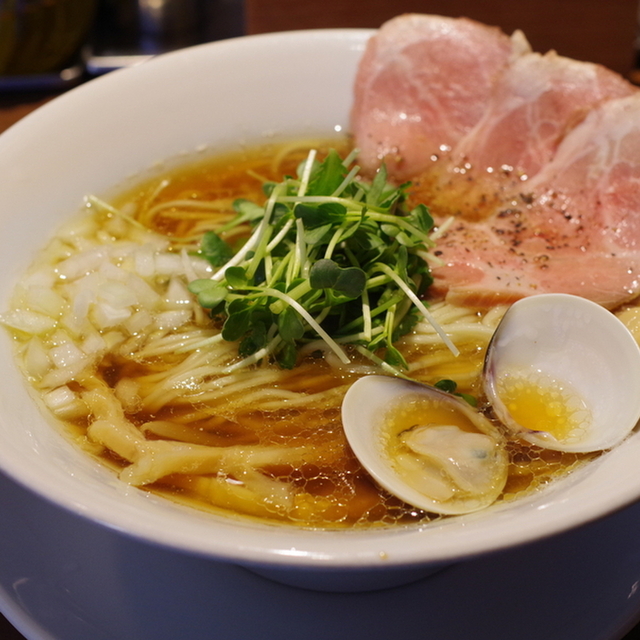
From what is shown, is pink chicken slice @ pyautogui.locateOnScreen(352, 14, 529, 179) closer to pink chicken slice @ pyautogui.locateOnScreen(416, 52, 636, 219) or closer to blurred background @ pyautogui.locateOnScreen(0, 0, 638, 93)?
pink chicken slice @ pyautogui.locateOnScreen(416, 52, 636, 219)

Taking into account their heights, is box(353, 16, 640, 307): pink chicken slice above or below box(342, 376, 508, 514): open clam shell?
above

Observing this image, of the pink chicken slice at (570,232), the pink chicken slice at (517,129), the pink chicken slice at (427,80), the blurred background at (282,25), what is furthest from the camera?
the blurred background at (282,25)

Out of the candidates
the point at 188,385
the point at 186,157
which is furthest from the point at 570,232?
the point at 186,157

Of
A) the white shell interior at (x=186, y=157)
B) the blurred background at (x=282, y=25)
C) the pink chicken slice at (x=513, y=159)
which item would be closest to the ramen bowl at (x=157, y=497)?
the white shell interior at (x=186, y=157)

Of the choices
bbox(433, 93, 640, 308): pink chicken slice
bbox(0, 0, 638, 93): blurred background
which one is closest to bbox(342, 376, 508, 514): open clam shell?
bbox(433, 93, 640, 308): pink chicken slice

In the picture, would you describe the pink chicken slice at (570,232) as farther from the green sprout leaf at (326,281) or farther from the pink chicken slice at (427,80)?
the pink chicken slice at (427,80)

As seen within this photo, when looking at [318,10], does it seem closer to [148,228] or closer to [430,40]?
[430,40]

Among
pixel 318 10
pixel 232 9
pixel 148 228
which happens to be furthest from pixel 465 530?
pixel 232 9
